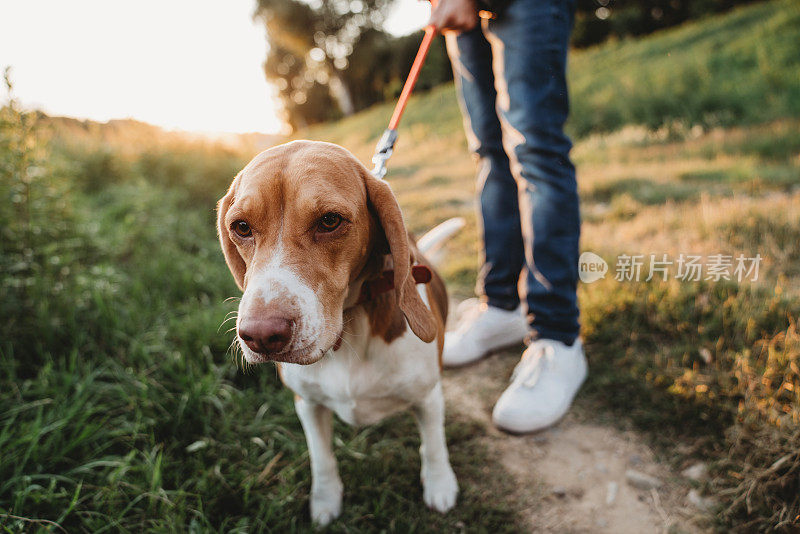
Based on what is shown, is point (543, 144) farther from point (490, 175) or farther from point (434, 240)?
point (434, 240)

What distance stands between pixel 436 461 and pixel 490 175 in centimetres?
159

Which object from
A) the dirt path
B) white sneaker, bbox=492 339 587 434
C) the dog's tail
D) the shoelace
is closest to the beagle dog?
the dirt path

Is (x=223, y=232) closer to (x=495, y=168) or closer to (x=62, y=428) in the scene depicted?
(x=62, y=428)

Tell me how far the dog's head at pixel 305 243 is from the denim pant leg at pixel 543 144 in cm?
99

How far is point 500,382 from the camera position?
105 inches

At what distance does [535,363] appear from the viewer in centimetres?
240

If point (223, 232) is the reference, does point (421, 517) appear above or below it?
below

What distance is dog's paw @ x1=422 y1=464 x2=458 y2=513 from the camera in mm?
1918

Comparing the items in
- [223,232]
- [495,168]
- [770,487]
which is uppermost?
[223,232]

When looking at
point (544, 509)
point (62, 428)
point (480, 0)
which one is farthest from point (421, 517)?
point (480, 0)

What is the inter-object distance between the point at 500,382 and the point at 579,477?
718 mm

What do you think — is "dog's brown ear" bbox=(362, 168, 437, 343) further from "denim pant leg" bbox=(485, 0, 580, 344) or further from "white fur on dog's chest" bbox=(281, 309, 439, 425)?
"denim pant leg" bbox=(485, 0, 580, 344)

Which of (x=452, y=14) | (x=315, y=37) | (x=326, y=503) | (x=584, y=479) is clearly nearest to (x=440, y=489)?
(x=326, y=503)

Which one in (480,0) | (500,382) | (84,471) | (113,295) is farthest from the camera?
(113,295)
